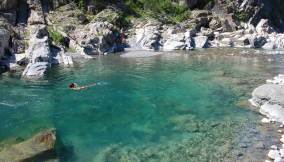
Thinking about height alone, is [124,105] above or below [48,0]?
below

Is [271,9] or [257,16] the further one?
[271,9]

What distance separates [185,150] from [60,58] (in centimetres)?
2977

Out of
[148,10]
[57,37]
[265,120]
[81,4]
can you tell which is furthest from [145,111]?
[148,10]

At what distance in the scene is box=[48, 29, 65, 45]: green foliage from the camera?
51.1 meters

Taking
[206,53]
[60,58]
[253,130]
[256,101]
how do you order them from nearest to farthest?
[253,130], [256,101], [60,58], [206,53]

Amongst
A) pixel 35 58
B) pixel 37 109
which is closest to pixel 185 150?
A: pixel 37 109

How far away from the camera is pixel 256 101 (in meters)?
28.7

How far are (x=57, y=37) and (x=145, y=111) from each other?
27039 millimetres

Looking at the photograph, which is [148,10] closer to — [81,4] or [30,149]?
[81,4]

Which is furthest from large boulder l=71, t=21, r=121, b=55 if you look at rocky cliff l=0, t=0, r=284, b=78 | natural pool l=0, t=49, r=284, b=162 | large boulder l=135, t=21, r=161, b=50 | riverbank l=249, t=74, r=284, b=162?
riverbank l=249, t=74, r=284, b=162

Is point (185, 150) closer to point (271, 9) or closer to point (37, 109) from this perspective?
point (37, 109)

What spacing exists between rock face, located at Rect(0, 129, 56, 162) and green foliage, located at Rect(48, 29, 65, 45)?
3135 cm

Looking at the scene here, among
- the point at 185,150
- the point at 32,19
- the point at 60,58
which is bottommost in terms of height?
the point at 185,150

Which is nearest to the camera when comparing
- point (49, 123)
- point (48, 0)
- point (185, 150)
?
point (185, 150)
